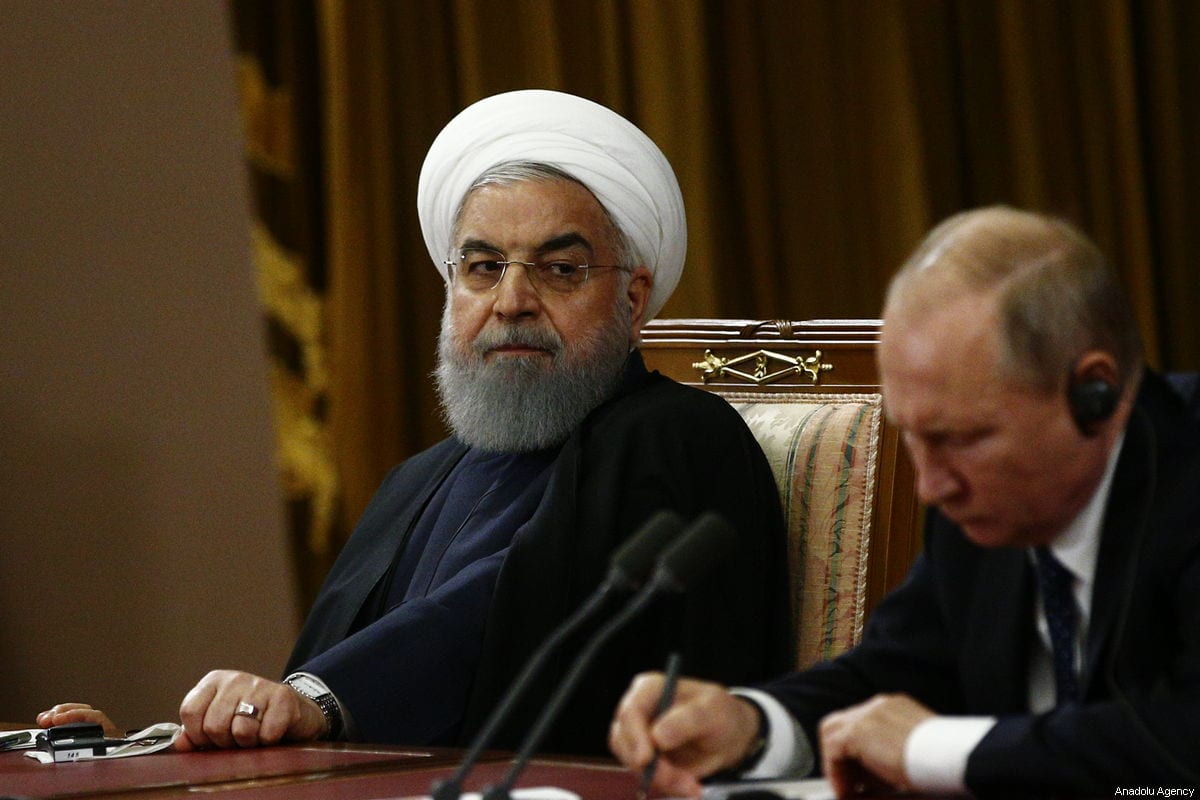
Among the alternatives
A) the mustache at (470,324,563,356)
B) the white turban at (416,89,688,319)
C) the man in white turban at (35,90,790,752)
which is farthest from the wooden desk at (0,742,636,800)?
the white turban at (416,89,688,319)

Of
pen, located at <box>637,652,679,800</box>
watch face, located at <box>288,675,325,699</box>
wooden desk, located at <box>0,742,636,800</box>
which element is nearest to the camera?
pen, located at <box>637,652,679,800</box>

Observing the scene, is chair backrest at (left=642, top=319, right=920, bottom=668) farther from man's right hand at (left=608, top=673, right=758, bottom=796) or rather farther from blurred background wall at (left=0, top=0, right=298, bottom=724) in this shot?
blurred background wall at (left=0, top=0, right=298, bottom=724)

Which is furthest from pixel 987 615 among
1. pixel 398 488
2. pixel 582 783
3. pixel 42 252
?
pixel 42 252

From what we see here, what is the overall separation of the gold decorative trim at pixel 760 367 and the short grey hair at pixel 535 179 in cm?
23

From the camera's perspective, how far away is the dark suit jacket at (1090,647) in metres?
1.46

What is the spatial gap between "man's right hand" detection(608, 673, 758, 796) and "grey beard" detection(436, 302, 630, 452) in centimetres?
129

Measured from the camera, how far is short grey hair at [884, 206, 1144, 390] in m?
1.47

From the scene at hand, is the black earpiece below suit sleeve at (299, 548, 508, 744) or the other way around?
the other way around

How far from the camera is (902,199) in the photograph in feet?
13.6

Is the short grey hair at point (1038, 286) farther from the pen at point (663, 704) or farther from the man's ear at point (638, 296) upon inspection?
the man's ear at point (638, 296)

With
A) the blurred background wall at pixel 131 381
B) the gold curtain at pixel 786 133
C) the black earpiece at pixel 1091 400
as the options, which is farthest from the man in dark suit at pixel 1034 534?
the blurred background wall at pixel 131 381

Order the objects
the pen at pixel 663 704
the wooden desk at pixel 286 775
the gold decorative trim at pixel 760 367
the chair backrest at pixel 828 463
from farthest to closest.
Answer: the gold decorative trim at pixel 760 367, the chair backrest at pixel 828 463, the wooden desk at pixel 286 775, the pen at pixel 663 704

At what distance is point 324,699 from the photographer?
2482 mm

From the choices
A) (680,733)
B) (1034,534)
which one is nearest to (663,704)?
(680,733)
